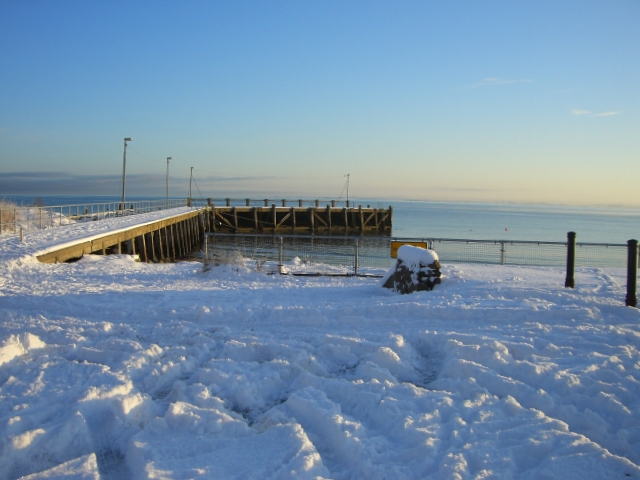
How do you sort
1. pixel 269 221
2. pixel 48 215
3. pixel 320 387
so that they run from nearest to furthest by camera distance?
1. pixel 320 387
2. pixel 48 215
3. pixel 269 221

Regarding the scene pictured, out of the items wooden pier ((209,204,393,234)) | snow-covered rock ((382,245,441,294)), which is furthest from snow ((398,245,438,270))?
wooden pier ((209,204,393,234))

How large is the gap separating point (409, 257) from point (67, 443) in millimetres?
7382

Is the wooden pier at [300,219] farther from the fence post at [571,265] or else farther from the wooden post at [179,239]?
the fence post at [571,265]

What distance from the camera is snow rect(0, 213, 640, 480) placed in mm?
3875

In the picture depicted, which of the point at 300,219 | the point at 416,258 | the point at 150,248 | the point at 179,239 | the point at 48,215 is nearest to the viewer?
the point at 416,258

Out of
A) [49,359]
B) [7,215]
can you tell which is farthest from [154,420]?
[7,215]

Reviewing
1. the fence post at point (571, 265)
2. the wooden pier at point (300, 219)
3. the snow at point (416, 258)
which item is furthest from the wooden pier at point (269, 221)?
the fence post at point (571, 265)

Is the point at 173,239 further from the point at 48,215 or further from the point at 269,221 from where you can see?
the point at 269,221

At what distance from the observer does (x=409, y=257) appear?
10.2 m

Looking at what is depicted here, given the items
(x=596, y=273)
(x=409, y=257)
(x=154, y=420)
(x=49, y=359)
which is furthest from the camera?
(x=596, y=273)

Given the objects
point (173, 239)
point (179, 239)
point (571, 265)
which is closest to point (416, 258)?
point (571, 265)

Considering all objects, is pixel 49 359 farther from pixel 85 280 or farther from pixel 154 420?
pixel 85 280

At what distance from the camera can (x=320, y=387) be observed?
5160 millimetres

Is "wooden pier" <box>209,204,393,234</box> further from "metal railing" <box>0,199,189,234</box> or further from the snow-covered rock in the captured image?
the snow-covered rock
